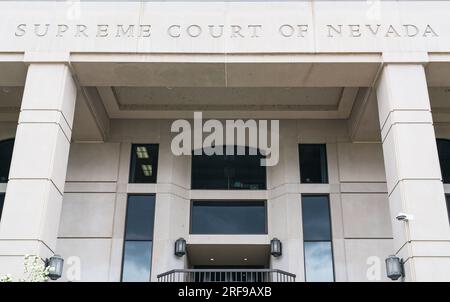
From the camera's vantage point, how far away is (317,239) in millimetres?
14789

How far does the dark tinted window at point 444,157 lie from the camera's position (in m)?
15.4

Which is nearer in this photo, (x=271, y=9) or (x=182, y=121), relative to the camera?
(x=271, y=9)

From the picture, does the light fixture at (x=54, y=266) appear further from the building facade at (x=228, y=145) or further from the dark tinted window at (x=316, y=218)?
the dark tinted window at (x=316, y=218)

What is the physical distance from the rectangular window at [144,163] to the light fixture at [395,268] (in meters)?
7.35

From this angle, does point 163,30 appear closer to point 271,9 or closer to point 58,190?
point 271,9

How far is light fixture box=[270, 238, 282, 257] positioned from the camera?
14523 millimetres

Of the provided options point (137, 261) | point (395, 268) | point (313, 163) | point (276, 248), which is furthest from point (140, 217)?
point (395, 268)

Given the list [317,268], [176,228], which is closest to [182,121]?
[176,228]

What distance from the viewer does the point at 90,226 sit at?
14.9m

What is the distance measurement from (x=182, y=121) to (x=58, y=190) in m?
5.28

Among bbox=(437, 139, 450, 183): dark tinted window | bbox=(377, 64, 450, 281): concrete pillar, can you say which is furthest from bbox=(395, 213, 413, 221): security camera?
bbox=(437, 139, 450, 183): dark tinted window

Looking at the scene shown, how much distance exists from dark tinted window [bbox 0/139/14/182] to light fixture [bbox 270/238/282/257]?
8169 mm

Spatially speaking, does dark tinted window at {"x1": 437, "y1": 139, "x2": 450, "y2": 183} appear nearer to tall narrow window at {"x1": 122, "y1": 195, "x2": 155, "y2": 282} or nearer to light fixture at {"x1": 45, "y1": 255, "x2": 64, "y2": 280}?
tall narrow window at {"x1": 122, "y1": 195, "x2": 155, "y2": 282}

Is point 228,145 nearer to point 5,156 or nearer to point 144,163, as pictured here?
point 144,163
